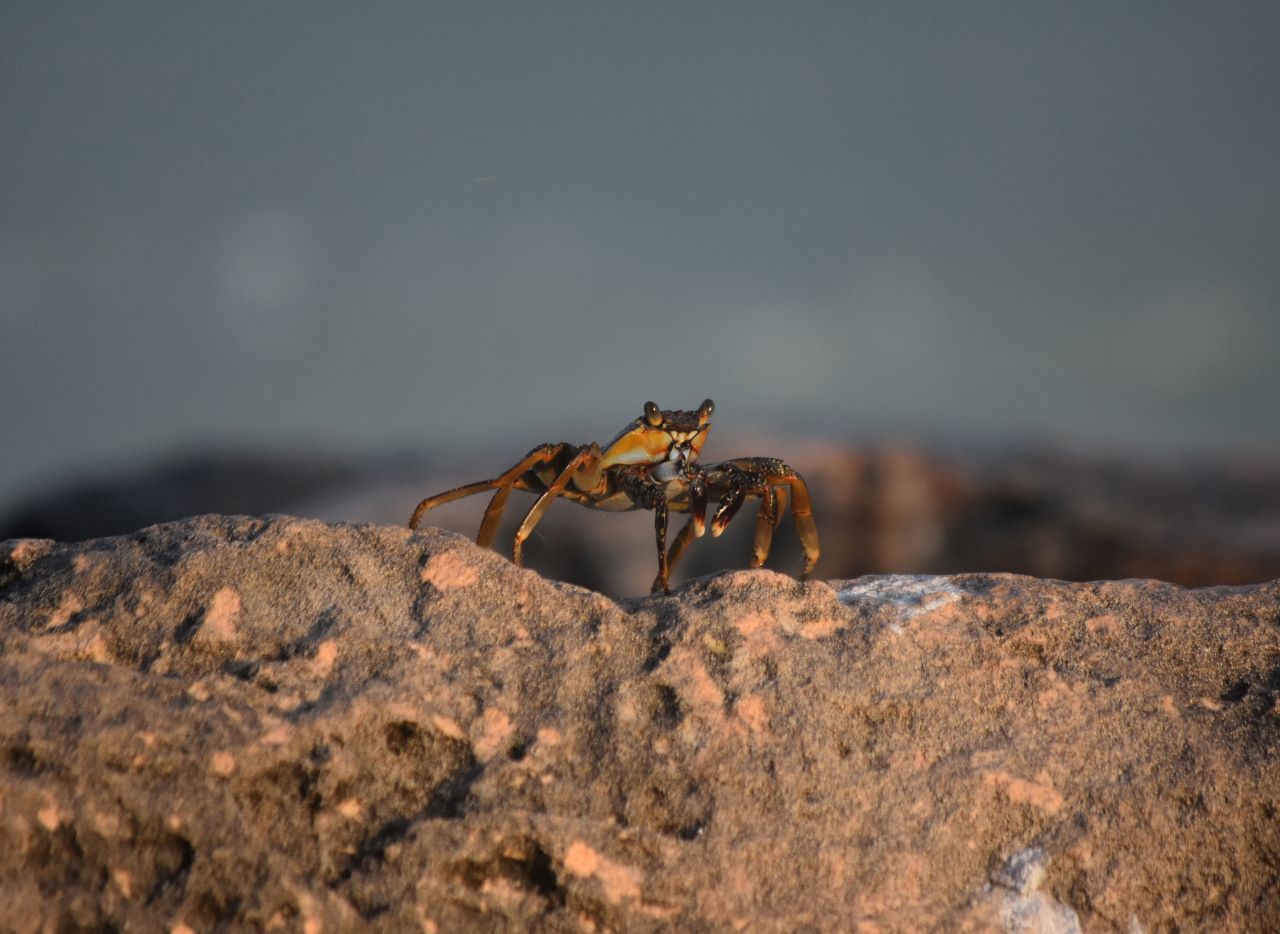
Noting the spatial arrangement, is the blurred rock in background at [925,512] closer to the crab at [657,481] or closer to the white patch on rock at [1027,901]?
the crab at [657,481]

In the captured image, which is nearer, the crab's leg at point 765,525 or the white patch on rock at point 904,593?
the white patch on rock at point 904,593

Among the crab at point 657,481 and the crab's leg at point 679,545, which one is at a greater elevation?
the crab at point 657,481

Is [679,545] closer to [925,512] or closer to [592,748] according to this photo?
[592,748]

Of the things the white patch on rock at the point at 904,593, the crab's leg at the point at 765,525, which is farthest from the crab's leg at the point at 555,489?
the white patch on rock at the point at 904,593

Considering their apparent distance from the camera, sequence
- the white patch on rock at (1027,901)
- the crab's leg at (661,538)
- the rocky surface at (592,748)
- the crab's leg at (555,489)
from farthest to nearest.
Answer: the crab's leg at (555,489) < the crab's leg at (661,538) < the white patch on rock at (1027,901) < the rocky surface at (592,748)

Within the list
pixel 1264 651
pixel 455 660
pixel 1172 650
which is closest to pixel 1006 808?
pixel 1172 650

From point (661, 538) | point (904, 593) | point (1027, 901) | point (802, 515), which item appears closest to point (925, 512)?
point (802, 515)

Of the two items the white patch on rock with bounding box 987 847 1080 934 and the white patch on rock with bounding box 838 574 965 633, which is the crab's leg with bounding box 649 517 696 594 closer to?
the white patch on rock with bounding box 838 574 965 633

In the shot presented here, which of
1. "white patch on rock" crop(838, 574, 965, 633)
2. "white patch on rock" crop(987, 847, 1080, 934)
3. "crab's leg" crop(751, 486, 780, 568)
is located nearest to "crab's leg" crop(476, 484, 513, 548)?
"crab's leg" crop(751, 486, 780, 568)
